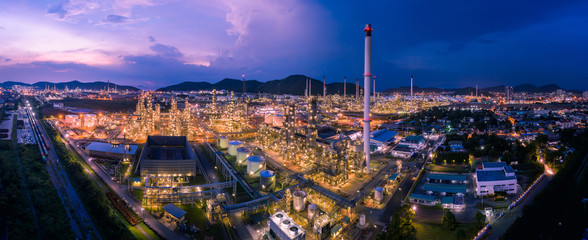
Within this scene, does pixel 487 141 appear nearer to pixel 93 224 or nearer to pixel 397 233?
pixel 397 233

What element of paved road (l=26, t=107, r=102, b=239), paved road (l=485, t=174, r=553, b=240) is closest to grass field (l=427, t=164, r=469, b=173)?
paved road (l=485, t=174, r=553, b=240)

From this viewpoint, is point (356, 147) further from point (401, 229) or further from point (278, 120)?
point (278, 120)

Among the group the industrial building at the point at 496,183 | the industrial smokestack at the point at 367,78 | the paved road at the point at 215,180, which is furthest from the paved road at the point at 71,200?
the industrial building at the point at 496,183

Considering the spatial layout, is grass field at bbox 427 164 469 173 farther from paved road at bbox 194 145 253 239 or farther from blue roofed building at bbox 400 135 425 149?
paved road at bbox 194 145 253 239

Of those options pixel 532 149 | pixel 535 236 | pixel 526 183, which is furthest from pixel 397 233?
pixel 532 149

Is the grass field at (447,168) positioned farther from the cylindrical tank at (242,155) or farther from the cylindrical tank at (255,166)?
the cylindrical tank at (242,155)
